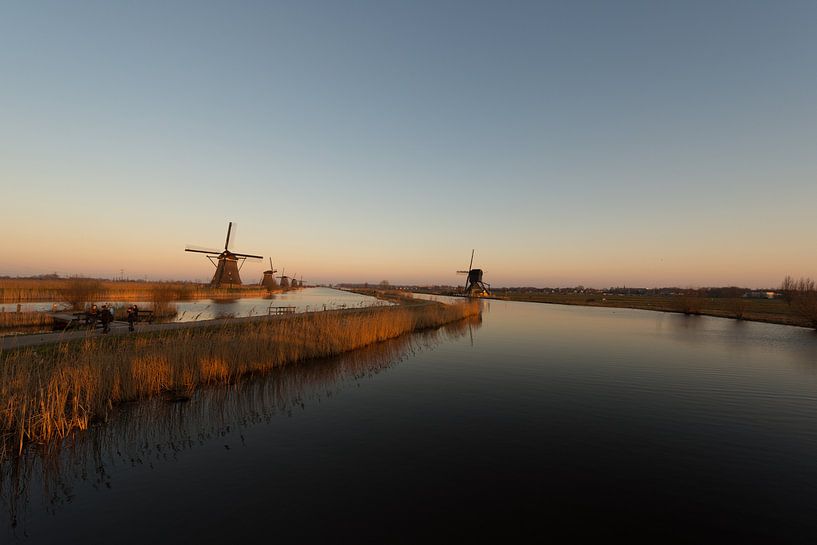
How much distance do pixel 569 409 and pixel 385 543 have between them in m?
8.28

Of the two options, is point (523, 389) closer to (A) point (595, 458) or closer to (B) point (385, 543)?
(A) point (595, 458)

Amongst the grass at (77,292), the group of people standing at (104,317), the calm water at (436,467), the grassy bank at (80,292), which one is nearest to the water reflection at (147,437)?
the calm water at (436,467)

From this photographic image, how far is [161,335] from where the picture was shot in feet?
53.4

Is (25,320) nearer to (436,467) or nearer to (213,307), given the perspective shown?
(213,307)

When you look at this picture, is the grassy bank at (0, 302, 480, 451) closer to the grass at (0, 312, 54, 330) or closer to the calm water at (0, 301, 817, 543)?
the calm water at (0, 301, 817, 543)

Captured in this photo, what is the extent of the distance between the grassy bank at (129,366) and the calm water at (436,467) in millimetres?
896

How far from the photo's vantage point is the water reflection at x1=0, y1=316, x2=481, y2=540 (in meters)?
6.21

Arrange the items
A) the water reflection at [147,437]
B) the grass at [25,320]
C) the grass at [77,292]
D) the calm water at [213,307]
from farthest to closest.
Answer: the grass at [77,292] < the calm water at [213,307] < the grass at [25,320] < the water reflection at [147,437]

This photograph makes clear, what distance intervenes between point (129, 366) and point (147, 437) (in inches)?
152

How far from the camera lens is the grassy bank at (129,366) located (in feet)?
26.5

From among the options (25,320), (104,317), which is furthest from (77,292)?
(104,317)

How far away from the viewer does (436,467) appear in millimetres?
7613

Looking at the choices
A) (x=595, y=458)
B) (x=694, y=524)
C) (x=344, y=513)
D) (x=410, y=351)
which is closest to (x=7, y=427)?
(x=344, y=513)

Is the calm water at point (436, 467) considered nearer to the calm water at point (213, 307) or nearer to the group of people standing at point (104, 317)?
the calm water at point (213, 307)
